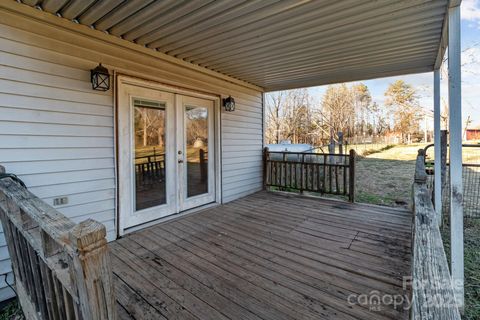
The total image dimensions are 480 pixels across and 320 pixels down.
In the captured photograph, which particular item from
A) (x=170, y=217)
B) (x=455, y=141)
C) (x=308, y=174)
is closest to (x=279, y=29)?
(x=455, y=141)

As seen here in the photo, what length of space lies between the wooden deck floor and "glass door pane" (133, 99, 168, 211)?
492mm

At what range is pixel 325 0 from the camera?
7.11ft

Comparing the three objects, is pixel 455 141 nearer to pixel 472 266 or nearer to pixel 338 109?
Result: pixel 472 266

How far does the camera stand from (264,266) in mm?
2420

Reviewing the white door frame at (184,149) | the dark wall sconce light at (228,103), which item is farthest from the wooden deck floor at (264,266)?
the dark wall sconce light at (228,103)

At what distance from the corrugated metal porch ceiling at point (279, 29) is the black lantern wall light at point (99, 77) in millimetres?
485

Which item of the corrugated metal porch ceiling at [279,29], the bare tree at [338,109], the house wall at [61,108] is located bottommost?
the house wall at [61,108]

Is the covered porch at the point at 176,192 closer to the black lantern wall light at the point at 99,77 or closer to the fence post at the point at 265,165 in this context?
the black lantern wall light at the point at 99,77

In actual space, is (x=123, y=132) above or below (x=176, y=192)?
above

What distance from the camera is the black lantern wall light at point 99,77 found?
2.75 meters

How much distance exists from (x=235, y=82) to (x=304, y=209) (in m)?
2.90

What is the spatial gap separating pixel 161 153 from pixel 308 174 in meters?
3.20

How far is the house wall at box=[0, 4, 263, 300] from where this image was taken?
2.27 m

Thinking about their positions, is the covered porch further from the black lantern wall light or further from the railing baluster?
the railing baluster
